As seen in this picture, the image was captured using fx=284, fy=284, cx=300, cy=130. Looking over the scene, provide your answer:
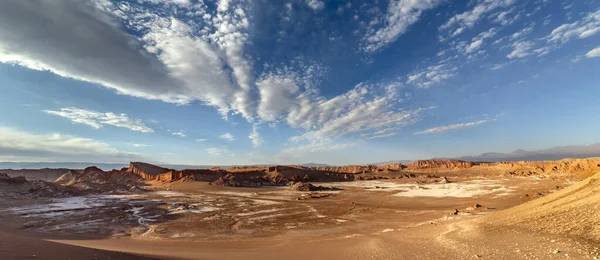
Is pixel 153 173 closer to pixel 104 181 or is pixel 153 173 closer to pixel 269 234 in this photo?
pixel 104 181

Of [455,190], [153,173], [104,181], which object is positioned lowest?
[455,190]

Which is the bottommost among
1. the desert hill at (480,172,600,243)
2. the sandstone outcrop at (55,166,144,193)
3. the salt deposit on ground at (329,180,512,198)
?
the salt deposit on ground at (329,180,512,198)

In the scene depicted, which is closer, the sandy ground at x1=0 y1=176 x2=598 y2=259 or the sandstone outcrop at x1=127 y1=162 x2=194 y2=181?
the sandy ground at x1=0 y1=176 x2=598 y2=259

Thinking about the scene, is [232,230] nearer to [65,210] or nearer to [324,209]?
[324,209]

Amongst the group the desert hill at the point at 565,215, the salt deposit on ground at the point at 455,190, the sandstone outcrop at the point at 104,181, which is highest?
the sandstone outcrop at the point at 104,181

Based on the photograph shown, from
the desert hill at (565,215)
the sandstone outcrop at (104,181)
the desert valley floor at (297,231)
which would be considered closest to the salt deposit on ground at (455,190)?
the desert valley floor at (297,231)

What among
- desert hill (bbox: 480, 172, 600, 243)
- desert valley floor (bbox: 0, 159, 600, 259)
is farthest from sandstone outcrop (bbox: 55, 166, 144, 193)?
desert hill (bbox: 480, 172, 600, 243)

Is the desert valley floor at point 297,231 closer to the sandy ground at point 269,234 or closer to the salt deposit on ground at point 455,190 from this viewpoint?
the sandy ground at point 269,234

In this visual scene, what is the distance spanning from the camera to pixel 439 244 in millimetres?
10273

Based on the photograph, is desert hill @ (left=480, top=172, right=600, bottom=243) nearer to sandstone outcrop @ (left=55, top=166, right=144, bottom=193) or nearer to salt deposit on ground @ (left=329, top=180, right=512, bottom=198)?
salt deposit on ground @ (left=329, top=180, right=512, bottom=198)

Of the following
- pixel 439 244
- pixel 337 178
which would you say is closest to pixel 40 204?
pixel 439 244

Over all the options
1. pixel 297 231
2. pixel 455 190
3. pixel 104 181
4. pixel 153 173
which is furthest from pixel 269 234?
pixel 153 173

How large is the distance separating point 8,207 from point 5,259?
28148 millimetres

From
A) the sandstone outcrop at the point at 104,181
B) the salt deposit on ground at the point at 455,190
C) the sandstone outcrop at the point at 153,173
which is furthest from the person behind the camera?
the sandstone outcrop at the point at 153,173
